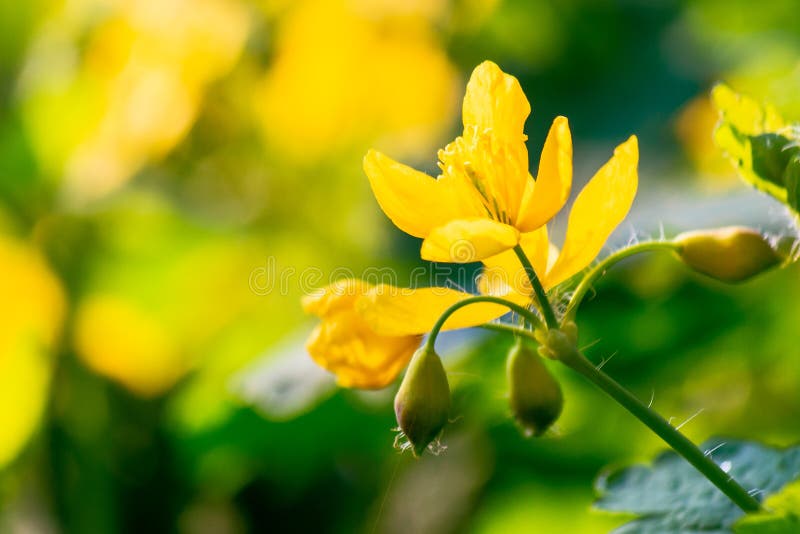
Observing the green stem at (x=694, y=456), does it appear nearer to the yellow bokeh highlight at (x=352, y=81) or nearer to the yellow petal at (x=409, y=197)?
the yellow petal at (x=409, y=197)

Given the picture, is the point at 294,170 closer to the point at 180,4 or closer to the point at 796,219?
the point at 180,4

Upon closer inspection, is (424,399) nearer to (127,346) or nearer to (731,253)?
(731,253)

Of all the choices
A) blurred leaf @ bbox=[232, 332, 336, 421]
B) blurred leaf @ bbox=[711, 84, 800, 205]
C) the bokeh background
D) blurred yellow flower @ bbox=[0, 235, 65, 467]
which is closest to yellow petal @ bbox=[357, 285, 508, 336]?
blurred leaf @ bbox=[711, 84, 800, 205]

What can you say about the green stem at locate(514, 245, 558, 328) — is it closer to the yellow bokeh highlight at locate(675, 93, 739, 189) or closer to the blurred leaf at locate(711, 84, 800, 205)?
the blurred leaf at locate(711, 84, 800, 205)

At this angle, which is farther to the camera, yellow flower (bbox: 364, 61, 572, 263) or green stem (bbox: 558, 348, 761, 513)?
yellow flower (bbox: 364, 61, 572, 263)

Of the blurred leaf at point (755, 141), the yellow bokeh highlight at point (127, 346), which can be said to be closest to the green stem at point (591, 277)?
the blurred leaf at point (755, 141)

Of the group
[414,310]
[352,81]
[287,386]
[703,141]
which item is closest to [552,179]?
[414,310]

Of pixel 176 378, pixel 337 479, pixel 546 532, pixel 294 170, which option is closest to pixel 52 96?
pixel 294 170
